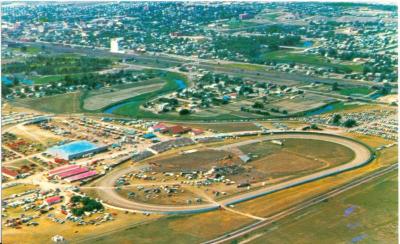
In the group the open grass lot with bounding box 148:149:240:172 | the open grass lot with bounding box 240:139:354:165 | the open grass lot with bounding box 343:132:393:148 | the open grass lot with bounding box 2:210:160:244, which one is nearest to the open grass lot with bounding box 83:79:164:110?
the open grass lot with bounding box 148:149:240:172

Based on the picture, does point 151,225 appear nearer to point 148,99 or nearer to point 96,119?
point 96,119

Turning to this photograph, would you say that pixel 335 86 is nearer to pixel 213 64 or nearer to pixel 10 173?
pixel 213 64

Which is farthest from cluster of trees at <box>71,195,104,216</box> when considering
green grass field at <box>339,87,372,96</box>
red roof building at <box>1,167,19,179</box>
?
green grass field at <box>339,87,372,96</box>

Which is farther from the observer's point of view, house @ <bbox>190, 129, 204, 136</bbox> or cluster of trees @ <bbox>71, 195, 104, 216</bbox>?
house @ <bbox>190, 129, 204, 136</bbox>

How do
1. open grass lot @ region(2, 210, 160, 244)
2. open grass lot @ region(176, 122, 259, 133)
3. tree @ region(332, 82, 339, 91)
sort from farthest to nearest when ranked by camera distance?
tree @ region(332, 82, 339, 91) < open grass lot @ region(176, 122, 259, 133) < open grass lot @ region(2, 210, 160, 244)

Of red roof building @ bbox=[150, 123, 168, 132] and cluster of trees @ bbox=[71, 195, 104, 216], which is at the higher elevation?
cluster of trees @ bbox=[71, 195, 104, 216]

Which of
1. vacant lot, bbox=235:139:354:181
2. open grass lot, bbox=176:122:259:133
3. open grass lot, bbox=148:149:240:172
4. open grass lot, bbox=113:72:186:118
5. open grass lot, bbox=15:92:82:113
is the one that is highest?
vacant lot, bbox=235:139:354:181

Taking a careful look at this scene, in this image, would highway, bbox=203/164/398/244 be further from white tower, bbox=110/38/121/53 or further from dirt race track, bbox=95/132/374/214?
white tower, bbox=110/38/121/53

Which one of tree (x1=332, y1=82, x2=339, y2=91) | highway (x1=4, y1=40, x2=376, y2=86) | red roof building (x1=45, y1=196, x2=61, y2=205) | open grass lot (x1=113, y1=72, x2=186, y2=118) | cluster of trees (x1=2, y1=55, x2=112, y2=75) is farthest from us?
cluster of trees (x1=2, y1=55, x2=112, y2=75)
